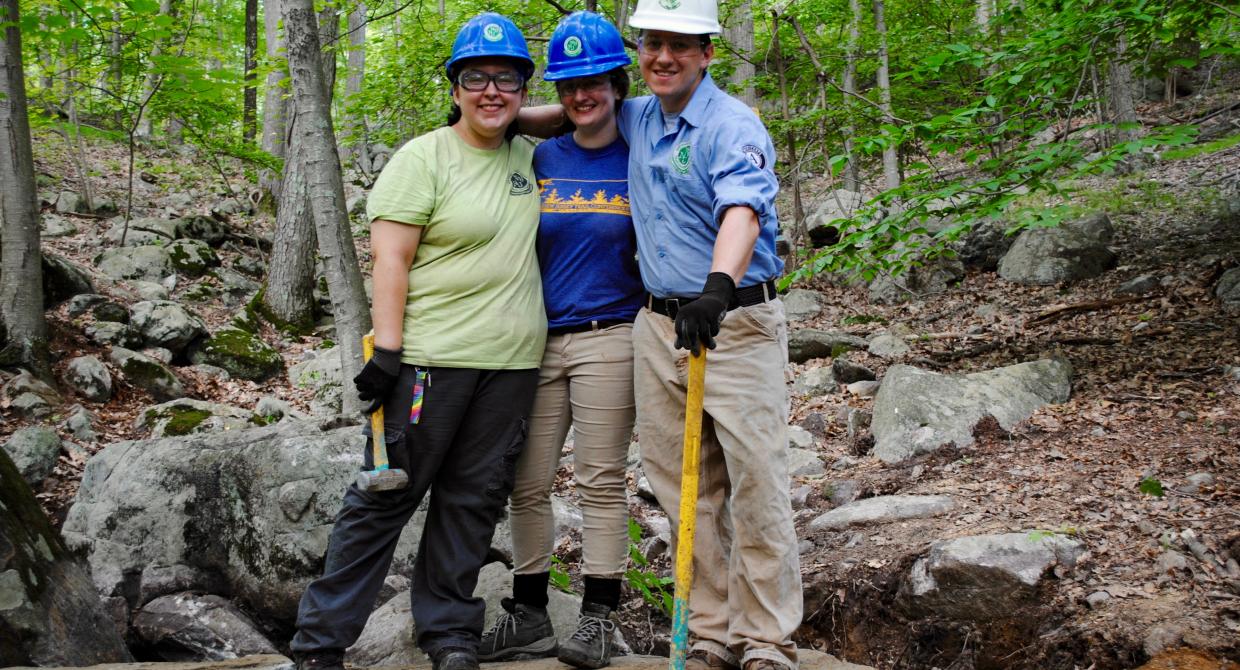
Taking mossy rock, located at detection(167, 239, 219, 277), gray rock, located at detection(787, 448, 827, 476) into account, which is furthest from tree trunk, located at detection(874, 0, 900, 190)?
mossy rock, located at detection(167, 239, 219, 277)

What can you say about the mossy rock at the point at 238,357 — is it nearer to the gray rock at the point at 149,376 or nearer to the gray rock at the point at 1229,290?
the gray rock at the point at 149,376

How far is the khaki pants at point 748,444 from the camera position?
325 centimetres

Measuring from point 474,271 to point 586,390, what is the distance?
66cm

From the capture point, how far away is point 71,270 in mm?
10539

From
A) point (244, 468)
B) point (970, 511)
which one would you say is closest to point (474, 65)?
point (244, 468)

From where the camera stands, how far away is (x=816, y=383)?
871cm

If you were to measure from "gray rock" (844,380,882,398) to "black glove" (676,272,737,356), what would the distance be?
5.51m

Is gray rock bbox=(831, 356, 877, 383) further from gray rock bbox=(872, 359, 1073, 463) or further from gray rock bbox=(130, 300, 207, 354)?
gray rock bbox=(130, 300, 207, 354)

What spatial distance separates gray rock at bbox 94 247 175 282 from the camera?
12.4 metres

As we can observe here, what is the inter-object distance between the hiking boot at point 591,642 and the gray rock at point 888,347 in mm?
6334

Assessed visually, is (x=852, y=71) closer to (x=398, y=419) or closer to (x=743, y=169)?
(x=743, y=169)

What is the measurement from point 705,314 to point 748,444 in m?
0.60

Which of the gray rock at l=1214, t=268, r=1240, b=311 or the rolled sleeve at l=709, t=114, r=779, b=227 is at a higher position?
the rolled sleeve at l=709, t=114, r=779, b=227

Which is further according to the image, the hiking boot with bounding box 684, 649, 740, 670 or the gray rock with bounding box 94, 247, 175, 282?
the gray rock with bounding box 94, 247, 175, 282
